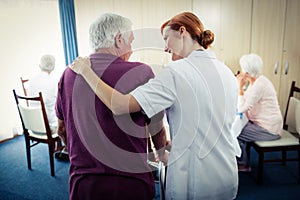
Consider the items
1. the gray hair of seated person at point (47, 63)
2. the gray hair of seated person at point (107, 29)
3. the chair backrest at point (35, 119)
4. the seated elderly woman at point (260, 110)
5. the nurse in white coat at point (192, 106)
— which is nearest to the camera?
the nurse in white coat at point (192, 106)

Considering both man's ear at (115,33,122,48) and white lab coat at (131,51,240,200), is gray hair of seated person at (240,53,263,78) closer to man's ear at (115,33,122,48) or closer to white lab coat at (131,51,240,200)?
white lab coat at (131,51,240,200)

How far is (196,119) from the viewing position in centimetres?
92

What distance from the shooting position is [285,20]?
3.49 m

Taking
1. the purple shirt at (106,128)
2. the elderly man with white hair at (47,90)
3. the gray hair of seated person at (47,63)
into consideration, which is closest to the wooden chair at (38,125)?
the elderly man with white hair at (47,90)

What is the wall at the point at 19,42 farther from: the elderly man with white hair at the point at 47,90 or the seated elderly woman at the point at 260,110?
the seated elderly woman at the point at 260,110

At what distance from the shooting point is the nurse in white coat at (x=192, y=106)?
868mm

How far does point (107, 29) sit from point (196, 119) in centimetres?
47

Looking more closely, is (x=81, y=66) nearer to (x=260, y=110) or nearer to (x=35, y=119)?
(x=35, y=119)

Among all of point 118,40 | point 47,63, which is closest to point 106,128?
point 118,40

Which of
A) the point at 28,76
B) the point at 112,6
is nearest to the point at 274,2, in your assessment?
the point at 112,6

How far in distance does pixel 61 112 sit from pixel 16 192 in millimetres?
1730

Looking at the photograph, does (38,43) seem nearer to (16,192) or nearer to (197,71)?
(16,192)

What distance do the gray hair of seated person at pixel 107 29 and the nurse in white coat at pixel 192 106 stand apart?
10 centimetres

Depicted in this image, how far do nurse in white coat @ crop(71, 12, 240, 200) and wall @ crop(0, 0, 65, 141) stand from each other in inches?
129
